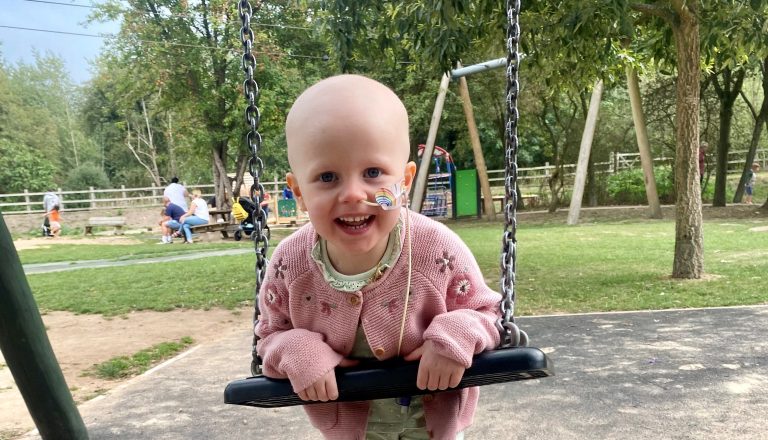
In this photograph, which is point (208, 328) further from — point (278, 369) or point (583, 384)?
point (278, 369)

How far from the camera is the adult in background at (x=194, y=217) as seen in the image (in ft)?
46.3

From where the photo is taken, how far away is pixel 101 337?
5316 mm

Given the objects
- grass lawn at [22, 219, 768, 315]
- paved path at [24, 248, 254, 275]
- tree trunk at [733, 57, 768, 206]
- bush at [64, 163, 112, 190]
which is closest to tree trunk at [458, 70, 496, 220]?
grass lawn at [22, 219, 768, 315]

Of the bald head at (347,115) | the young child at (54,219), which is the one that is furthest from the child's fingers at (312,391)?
the young child at (54,219)

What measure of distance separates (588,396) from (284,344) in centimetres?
244

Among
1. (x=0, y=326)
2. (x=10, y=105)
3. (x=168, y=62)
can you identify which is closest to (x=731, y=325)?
(x=0, y=326)

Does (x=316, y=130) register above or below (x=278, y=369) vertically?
above

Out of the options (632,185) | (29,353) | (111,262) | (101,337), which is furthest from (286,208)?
(29,353)

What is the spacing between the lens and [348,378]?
50.9 inches

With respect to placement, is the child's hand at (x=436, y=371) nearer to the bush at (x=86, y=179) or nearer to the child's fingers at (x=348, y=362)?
the child's fingers at (x=348, y=362)

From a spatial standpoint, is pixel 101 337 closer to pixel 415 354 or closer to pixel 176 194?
pixel 415 354

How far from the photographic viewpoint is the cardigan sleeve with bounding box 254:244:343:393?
1263mm

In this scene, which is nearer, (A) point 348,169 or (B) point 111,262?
(A) point 348,169

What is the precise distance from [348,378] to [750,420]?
243cm
